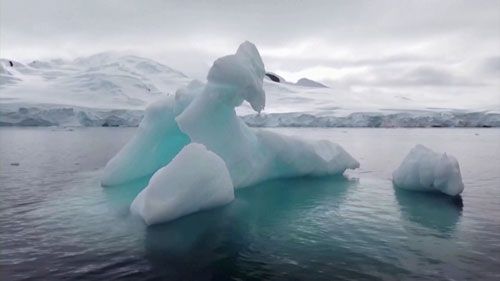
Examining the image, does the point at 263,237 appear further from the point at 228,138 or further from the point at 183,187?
the point at 228,138

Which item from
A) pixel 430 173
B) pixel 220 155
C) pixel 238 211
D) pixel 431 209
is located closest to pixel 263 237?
pixel 238 211

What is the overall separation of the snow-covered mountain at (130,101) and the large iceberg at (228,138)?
Answer: 54.1 metres

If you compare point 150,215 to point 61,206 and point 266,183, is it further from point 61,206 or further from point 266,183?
point 266,183

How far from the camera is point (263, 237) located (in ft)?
25.1

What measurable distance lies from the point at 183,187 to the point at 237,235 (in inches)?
67.2

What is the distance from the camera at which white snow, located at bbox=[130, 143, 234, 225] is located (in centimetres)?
833

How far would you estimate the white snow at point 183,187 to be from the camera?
27.3ft

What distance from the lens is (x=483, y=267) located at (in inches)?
239

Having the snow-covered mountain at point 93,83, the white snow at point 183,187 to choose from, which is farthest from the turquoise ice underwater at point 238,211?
the snow-covered mountain at point 93,83

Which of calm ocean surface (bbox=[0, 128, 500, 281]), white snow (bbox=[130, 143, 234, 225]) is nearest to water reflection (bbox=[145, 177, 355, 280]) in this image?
calm ocean surface (bbox=[0, 128, 500, 281])

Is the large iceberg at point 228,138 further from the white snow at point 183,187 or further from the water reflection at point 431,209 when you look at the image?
the water reflection at point 431,209

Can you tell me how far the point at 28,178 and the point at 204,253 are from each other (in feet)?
37.2

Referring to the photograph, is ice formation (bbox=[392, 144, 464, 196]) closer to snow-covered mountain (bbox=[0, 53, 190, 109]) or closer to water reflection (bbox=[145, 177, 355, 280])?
water reflection (bbox=[145, 177, 355, 280])

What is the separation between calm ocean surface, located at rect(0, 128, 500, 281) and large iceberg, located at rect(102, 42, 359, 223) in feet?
3.35
